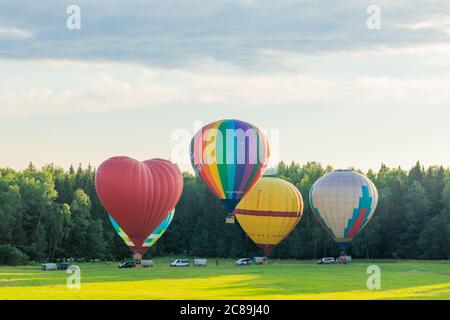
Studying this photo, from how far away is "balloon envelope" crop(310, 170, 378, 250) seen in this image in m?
82.1

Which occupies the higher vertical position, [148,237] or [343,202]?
[343,202]

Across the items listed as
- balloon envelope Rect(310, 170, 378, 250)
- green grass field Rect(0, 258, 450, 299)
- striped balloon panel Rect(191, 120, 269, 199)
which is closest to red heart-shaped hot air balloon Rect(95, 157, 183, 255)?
striped balloon panel Rect(191, 120, 269, 199)

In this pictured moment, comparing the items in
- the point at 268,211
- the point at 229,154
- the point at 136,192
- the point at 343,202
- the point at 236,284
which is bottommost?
the point at 236,284

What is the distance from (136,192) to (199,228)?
3943 centimetres

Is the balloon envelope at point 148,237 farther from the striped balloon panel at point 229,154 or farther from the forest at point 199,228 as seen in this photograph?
the forest at point 199,228

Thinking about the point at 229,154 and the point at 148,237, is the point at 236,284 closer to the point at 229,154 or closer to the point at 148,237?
the point at 148,237

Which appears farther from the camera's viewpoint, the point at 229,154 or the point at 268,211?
the point at 268,211

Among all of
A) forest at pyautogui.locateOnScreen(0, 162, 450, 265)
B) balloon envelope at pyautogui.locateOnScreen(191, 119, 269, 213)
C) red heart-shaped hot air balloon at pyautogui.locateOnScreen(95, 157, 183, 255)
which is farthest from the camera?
forest at pyautogui.locateOnScreen(0, 162, 450, 265)

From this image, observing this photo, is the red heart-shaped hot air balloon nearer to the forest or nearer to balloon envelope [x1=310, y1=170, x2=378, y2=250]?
balloon envelope [x1=310, y1=170, x2=378, y2=250]

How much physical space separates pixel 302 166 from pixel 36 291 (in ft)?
313

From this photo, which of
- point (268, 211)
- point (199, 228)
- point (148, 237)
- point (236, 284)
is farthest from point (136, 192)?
point (199, 228)

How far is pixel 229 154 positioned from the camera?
73.2 m

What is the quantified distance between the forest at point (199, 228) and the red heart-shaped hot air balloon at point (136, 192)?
22.3m

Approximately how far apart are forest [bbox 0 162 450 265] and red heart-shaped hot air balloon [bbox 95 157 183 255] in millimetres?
22261
